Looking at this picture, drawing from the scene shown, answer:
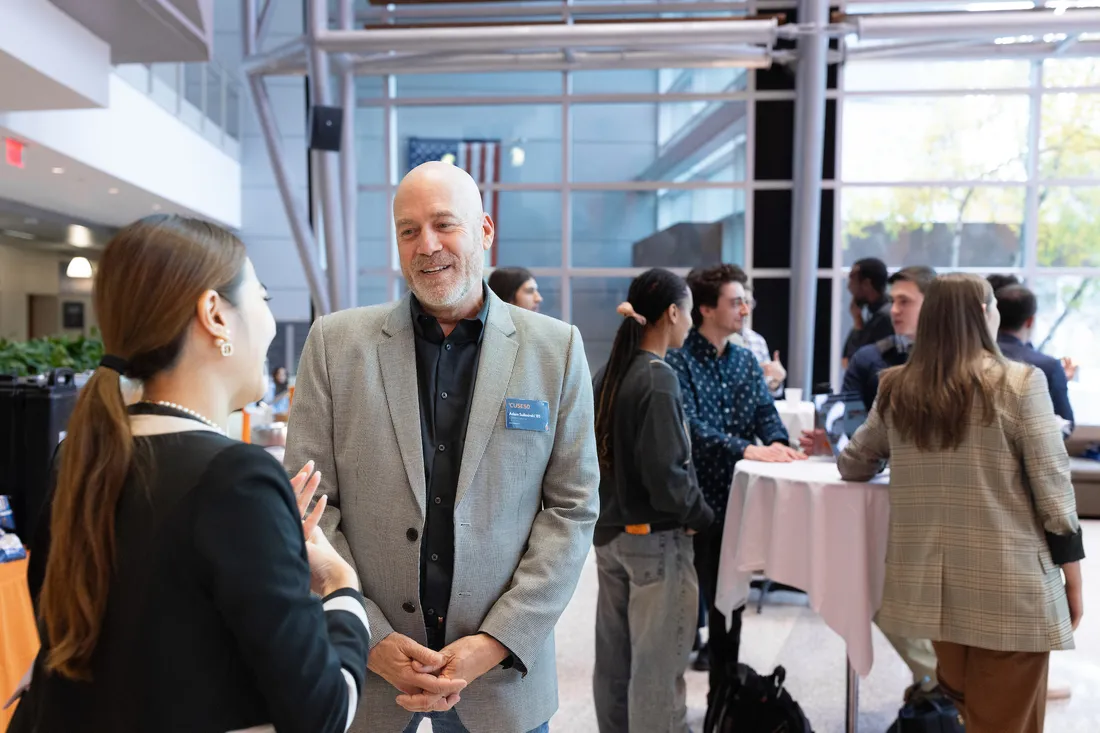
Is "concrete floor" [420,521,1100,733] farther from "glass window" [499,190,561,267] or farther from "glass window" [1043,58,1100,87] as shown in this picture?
"glass window" [1043,58,1100,87]

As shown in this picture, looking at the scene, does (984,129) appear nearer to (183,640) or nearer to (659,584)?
(659,584)

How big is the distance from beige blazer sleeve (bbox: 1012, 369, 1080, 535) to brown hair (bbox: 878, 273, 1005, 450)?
3.5 inches

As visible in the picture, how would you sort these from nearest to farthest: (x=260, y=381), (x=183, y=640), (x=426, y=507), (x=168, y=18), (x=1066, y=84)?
(x=183, y=640), (x=260, y=381), (x=426, y=507), (x=168, y=18), (x=1066, y=84)

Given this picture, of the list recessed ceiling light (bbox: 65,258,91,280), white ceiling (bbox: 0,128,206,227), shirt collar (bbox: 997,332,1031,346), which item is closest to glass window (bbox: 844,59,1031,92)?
shirt collar (bbox: 997,332,1031,346)

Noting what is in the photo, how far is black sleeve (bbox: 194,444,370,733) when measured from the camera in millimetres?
993

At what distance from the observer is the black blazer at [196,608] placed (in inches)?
39.3

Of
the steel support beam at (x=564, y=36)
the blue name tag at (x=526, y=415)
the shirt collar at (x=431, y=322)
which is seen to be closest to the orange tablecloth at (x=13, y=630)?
the shirt collar at (x=431, y=322)

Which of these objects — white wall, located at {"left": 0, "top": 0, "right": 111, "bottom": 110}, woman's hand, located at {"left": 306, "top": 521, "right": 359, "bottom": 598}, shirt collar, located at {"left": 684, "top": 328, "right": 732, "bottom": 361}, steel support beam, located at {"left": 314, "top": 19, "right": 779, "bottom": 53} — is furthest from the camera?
steel support beam, located at {"left": 314, "top": 19, "right": 779, "bottom": 53}

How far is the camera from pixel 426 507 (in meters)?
1.71

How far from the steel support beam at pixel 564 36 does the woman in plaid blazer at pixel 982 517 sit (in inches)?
270

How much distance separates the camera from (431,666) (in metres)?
1.63

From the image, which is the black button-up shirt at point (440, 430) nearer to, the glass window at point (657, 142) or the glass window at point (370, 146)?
the glass window at point (657, 142)

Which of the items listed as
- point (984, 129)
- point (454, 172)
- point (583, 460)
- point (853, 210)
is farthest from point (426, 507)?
point (984, 129)

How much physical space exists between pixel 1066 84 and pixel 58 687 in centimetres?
1141
